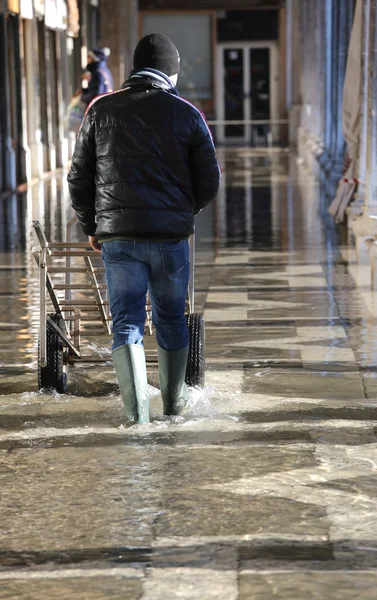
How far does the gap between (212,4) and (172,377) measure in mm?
35045

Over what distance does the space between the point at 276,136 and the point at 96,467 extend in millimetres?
35665

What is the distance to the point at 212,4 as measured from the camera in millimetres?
39812

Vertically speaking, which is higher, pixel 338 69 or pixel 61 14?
pixel 61 14

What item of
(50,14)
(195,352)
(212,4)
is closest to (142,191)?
(195,352)

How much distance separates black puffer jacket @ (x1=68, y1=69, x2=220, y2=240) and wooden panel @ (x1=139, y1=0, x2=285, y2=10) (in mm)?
34446

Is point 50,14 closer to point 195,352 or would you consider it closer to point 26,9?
point 26,9

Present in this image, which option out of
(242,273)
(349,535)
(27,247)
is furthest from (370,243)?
(349,535)

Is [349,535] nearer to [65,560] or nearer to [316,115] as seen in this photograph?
[65,560]

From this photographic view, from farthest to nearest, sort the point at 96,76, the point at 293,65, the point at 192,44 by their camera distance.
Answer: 1. the point at 192,44
2. the point at 293,65
3. the point at 96,76

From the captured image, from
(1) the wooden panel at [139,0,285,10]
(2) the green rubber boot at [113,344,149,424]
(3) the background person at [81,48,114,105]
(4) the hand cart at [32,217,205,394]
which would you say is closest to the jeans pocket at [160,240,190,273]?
(2) the green rubber boot at [113,344,149,424]

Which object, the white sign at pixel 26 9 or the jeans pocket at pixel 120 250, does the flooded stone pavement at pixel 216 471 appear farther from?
the white sign at pixel 26 9

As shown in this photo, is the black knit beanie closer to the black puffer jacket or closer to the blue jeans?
the black puffer jacket

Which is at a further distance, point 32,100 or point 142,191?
point 32,100

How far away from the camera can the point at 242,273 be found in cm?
1132
